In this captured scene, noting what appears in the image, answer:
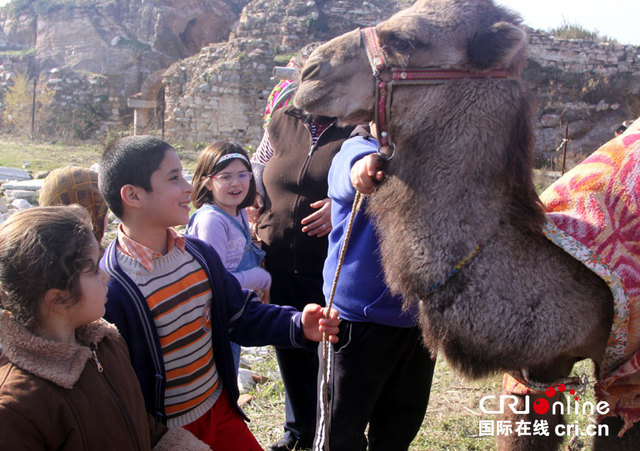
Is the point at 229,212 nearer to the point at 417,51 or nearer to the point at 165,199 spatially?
the point at 165,199

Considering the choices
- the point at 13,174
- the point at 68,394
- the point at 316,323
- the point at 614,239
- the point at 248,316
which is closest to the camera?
the point at 68,394

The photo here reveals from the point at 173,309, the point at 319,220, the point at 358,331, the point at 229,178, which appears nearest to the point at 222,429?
the point at 173,309

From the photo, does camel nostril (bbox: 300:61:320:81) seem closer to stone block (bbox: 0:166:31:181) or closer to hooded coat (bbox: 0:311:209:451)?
hooded coat (bbox: 0:311:209:451)

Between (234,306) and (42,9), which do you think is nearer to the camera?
(234,306)

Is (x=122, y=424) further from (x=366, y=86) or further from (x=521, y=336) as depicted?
(x=366, y=86)

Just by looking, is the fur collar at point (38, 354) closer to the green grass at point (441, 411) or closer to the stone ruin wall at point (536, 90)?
the green grass at point (441, 411)

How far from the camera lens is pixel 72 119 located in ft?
62.8

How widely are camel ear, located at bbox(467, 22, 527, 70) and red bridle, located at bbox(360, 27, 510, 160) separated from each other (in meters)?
0.04

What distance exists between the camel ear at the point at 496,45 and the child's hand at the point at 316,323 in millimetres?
1102

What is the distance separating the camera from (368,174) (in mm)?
2066

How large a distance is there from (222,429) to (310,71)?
155 cm

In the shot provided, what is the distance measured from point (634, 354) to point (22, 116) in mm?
20954

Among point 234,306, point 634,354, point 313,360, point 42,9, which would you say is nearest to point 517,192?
point 634,354

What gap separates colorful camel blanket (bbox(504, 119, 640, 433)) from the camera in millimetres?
1841
